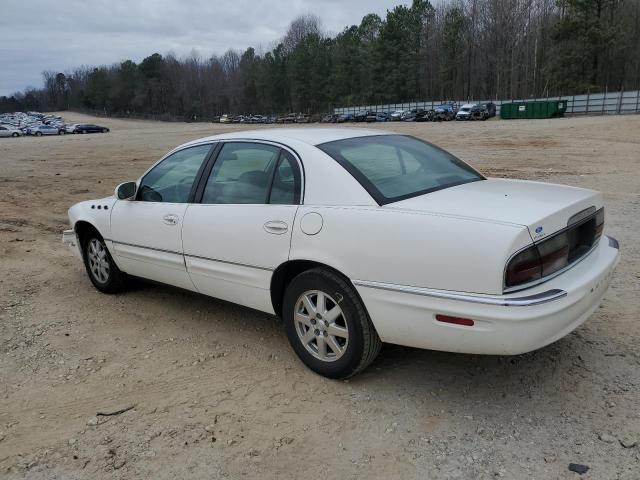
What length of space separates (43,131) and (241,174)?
74.7 meters

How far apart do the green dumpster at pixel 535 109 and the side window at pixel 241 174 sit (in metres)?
51.1

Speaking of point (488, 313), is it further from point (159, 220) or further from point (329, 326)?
point (159, 220)

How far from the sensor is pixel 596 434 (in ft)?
9.37

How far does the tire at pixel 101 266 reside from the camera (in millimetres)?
5191

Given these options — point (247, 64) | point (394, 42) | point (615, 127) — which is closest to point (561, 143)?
point (615, 127)

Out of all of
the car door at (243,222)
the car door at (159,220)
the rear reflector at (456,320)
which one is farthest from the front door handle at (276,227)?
the rear reflector at (456,320)

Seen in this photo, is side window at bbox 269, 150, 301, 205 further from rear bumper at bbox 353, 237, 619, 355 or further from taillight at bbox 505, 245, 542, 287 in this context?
taillight at bbox 505, 245, 542, 287

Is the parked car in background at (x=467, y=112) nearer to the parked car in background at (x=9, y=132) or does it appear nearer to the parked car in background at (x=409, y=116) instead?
the parked car in background at (x=409, y=116)

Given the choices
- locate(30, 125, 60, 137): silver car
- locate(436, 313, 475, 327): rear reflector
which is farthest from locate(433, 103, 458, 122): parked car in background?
locate(436, 313, 475, 327): rear reflector

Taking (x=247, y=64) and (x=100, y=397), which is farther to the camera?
(x=247, y=64)

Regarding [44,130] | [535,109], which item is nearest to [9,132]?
[44,130]

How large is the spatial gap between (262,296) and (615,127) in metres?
31.8

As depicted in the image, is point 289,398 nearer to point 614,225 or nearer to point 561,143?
point 614,225

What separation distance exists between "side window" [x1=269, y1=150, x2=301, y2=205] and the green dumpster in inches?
2020
